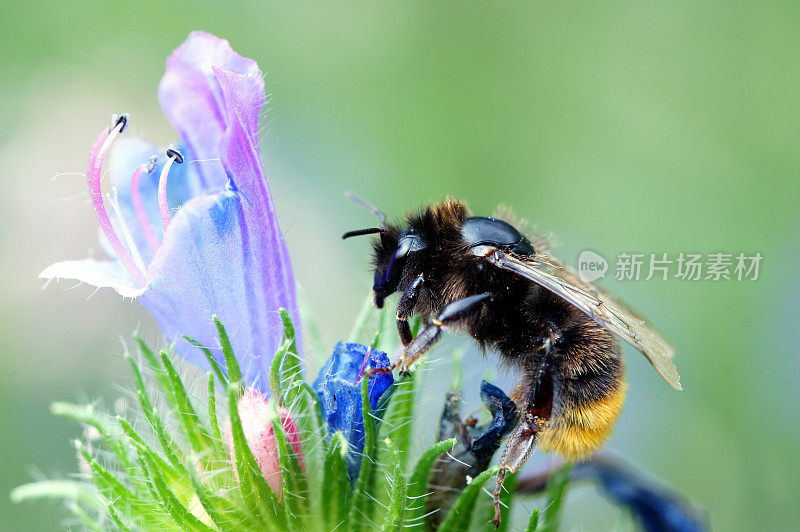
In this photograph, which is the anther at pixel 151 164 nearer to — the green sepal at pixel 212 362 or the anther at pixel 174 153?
the anther at pixel 174 153

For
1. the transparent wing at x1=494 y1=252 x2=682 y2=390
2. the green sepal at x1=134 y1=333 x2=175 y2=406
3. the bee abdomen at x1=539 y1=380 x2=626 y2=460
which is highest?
the transparent wing at x1=494 y1=252 x2=682 y2=390

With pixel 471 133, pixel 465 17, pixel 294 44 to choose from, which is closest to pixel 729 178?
pixel 471 133

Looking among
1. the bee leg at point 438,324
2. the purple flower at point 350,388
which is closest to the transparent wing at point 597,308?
the bee leg at point 438,324

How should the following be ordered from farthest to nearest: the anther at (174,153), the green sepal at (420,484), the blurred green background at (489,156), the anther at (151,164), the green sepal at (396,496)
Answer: the blurred green background at (489,156) → the anther at (151,164) → the anther at (174,153) → the green sepal at (420,484) → the green sepal at (396,496)

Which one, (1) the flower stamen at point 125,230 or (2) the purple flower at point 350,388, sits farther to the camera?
(1) the flower stamen at point 125,230

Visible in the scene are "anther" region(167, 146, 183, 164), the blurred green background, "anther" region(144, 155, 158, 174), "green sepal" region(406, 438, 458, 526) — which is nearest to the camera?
"green sepal" region(406, 438, 458, 526)

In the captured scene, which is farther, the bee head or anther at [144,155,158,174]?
anther at [144,155,158,174]

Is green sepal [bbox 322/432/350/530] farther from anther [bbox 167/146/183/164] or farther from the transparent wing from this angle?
anther [bbox 167/146/183/164]

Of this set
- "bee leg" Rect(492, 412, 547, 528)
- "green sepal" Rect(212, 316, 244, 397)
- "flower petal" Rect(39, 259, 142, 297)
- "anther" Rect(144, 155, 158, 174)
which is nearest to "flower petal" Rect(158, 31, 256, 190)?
"anther" Rect(144, 155, 158, 174)

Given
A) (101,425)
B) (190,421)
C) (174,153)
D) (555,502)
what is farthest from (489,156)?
(101,425)
